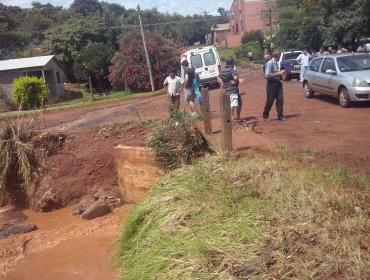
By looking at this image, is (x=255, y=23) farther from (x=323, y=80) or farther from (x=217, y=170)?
(x=217, y=170)

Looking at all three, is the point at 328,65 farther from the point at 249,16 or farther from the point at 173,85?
the point at 249,16

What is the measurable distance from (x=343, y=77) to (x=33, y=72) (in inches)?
935

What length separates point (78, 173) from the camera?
10336 mm

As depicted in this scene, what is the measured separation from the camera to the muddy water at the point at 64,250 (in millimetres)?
6715

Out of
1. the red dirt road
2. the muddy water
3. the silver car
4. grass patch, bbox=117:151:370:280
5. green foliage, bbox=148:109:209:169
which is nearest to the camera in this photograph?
grass patch, bbox=117:151:370:280

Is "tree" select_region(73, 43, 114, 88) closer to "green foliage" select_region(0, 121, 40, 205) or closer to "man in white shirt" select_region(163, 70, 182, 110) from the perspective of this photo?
"man in white shirt" select_region(163, 70, 182, 110)

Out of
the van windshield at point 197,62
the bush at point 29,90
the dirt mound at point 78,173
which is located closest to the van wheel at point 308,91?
the dirt mound at point 78,173

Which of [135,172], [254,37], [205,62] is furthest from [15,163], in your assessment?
[254,37]

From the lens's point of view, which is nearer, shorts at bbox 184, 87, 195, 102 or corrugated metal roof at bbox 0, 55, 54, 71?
shorts at bbox 184, 87, 195, 102

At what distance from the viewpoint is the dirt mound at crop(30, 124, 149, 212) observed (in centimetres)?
1004

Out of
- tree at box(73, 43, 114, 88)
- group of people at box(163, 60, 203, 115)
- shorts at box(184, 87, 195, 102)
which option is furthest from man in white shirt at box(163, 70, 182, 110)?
tree at box(73, 43, 114, 88)

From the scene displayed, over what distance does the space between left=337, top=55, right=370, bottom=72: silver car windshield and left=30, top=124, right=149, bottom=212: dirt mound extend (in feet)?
20.0

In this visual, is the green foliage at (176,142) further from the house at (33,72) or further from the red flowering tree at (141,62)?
the house at (33,72)

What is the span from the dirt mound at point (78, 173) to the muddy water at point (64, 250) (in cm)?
69
